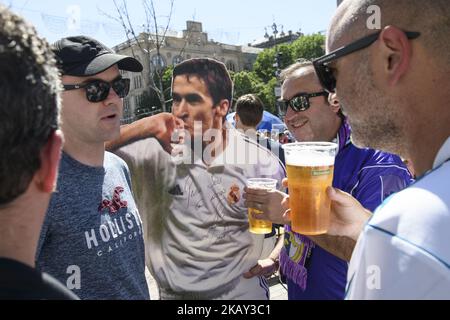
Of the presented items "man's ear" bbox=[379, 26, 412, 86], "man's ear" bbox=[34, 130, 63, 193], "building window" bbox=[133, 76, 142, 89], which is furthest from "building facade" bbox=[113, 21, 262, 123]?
"man's ear" bbox=[34, 130, 63, 193]

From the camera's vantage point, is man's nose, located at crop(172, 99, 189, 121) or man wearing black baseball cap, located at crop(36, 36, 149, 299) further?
man's nose, located at crop(172, 99, 189, 121)

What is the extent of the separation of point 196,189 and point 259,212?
1.31 feet

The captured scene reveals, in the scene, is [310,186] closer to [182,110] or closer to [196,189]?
[196,189]

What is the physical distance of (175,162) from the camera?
7.19 ft

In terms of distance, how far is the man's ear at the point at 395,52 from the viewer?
4.08 ft

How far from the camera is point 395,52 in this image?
4.15 feet

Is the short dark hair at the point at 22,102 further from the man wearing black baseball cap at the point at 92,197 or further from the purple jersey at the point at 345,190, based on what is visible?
the purple jersey at the point at 345,190

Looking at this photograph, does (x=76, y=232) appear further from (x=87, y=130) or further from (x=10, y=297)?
(x=10, y=297)

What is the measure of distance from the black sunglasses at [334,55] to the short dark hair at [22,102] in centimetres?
102

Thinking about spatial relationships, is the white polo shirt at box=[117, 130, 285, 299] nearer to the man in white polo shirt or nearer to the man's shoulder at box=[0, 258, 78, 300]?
the man in white polo shirt

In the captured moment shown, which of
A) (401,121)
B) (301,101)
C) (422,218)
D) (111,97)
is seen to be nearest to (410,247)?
(422,218)

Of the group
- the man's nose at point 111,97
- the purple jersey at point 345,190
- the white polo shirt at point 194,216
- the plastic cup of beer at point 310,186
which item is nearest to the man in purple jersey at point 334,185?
the purple jersey at point 345,190

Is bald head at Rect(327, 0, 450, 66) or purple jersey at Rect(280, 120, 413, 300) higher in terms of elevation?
bald head at Rect(327, 0, 450, 66)

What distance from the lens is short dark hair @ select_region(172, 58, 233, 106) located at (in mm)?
2166
